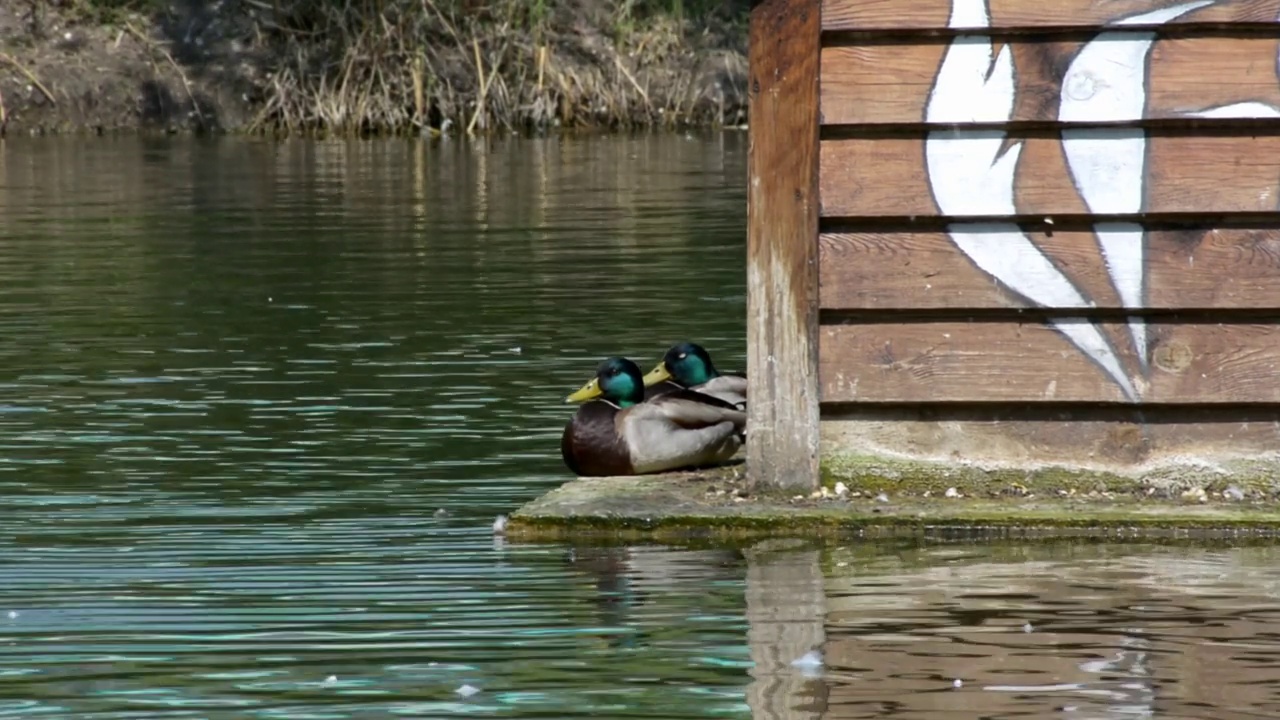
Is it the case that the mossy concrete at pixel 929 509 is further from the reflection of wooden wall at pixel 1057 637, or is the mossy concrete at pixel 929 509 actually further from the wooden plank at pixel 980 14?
the wooden plank at pixel 980 14

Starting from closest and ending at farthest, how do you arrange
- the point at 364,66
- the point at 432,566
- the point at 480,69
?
the point at 432,566, the point at 480,69, the point at 364,66

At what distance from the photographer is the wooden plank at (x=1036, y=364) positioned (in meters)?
8.30

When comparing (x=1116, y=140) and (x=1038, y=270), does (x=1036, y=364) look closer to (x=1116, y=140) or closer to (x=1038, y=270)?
(x=1038, y=270)

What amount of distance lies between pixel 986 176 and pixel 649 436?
1872mm

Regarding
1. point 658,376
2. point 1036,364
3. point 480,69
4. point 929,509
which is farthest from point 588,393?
point 480,69

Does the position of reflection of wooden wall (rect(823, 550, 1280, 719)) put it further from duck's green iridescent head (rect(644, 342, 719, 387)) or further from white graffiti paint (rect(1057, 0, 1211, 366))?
duck's green iridescent head (rect(644, 342, 719, 387))

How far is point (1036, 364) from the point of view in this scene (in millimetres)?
8367

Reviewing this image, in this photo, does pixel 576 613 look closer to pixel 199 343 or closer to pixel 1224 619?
pixel 1224 619

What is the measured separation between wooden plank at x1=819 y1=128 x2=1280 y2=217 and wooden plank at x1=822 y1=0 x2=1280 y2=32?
1.20 feet

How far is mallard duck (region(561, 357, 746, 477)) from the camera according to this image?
9.46 metres

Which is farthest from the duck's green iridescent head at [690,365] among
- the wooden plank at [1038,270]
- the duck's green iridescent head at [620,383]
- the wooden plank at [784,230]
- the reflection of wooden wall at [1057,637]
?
the reflection of wooden wall at [1057,637]

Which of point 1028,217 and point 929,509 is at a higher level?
point 1028,217

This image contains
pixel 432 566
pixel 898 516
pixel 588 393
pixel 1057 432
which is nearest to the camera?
pixel 432 566

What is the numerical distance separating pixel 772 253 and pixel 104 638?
2.70 m
